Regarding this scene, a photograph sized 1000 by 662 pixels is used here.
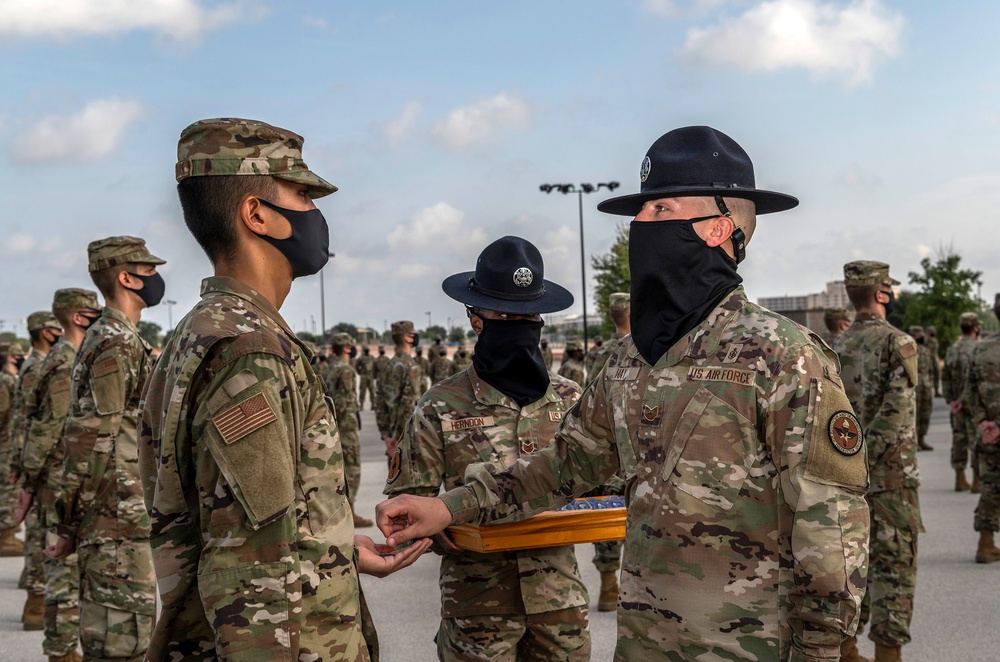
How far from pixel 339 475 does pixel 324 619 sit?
0.36 metres

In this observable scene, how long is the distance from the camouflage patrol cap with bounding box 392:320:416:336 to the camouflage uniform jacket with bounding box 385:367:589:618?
10383 mm

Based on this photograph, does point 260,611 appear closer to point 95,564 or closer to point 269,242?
point 269,242

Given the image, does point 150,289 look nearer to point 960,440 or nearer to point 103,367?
point 103,367

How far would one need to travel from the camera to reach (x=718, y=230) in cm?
275

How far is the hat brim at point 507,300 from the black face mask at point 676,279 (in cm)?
100

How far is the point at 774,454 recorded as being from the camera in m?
2.39

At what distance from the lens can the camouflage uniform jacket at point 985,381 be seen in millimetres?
9172

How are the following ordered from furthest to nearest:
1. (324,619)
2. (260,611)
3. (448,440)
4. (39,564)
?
(39,564) → (448,440) → (324,619) → (260,611)

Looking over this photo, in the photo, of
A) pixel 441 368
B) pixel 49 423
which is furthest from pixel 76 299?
pixel 441 368

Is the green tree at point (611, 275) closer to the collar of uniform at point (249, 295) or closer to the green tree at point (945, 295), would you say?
the green tree at point (945, 295)

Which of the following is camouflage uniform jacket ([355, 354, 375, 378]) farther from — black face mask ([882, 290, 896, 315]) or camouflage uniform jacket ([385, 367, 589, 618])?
camouflage uniform jacket ([385, 367, 589, 618])

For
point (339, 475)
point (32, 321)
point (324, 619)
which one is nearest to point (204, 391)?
point (339, 475)

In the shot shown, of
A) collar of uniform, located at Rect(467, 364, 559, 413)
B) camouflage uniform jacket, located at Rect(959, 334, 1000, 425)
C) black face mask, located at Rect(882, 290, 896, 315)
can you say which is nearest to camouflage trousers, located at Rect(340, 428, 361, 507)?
black face mask, located at Rect(882, 290, 896, 315)

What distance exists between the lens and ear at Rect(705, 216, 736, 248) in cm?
274
